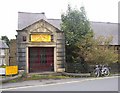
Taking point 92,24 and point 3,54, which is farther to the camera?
point 3,54

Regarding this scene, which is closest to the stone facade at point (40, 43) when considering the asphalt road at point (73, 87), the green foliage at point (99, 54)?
the green foliage at point (99, 54)

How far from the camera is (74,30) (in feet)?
104

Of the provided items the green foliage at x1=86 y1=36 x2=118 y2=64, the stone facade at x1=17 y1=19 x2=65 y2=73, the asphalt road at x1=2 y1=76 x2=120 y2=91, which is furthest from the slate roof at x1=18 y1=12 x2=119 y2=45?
the asphalt road at x1=2 y1=76 x2=120 y2=91

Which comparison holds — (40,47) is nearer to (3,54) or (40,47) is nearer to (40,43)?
(40,43)

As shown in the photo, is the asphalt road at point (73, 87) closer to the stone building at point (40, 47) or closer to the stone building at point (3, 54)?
the stone building at point (40, 47)

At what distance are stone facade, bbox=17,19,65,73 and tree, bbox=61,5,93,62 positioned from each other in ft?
4.93

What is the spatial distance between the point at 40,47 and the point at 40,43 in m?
0.73

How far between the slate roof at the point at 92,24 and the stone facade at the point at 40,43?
1.43 m

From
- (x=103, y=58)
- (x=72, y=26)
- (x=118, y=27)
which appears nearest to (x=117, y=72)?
(x=103, y=58)

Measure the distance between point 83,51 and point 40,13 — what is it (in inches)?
362

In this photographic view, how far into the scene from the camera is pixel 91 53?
28.8 metres

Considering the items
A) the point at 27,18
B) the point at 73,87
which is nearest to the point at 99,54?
the point at 73,87

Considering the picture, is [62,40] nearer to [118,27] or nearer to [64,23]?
[64,23]

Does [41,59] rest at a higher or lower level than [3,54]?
lower
